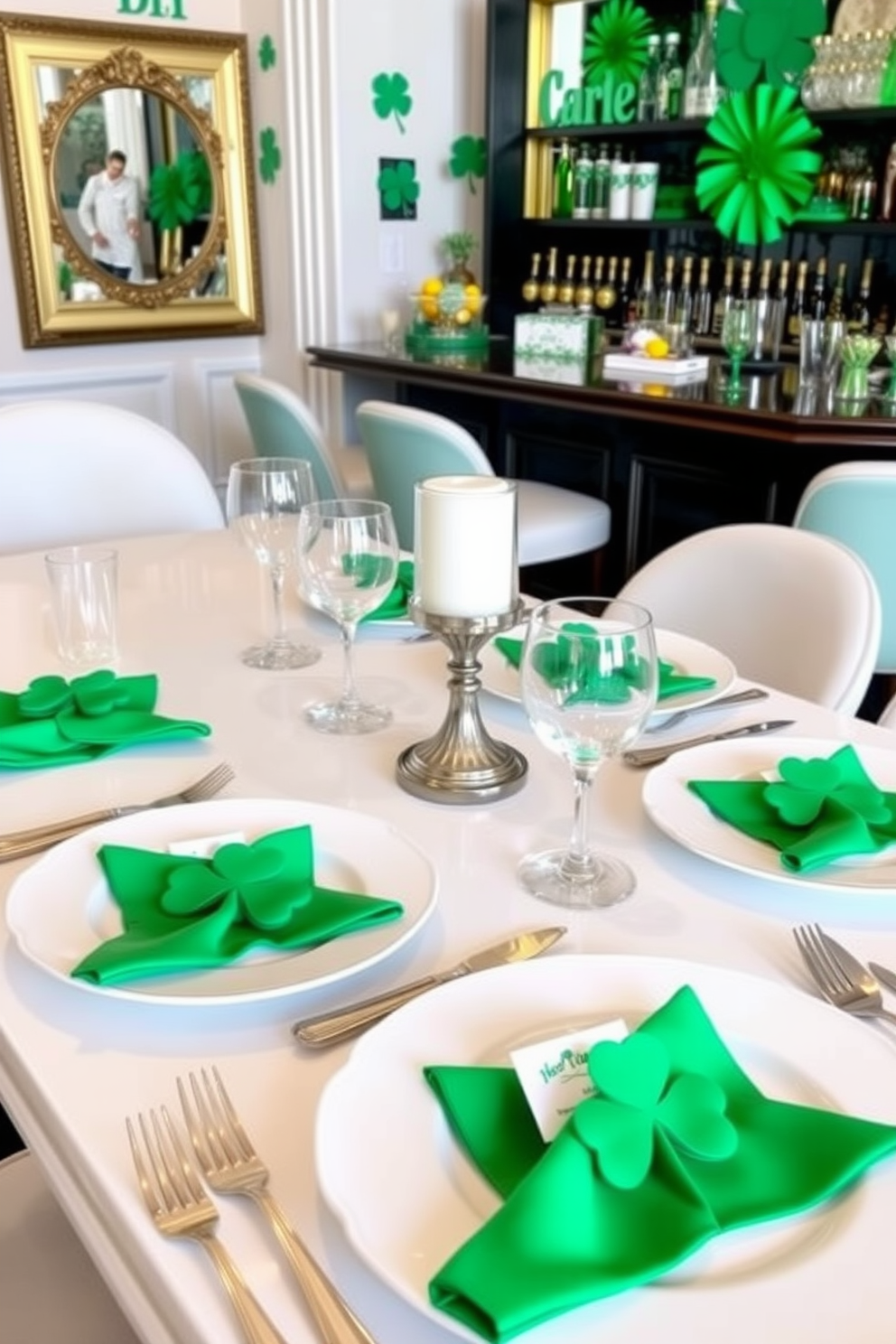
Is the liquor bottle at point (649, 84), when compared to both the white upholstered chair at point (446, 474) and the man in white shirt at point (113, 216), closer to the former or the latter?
the white upholstered chair at point (446, 474)

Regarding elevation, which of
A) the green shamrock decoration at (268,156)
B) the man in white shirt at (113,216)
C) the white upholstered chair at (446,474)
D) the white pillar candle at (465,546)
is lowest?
the white upholstered chair at (446,474)

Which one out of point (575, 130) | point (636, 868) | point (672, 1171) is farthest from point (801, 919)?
point (575, 130)

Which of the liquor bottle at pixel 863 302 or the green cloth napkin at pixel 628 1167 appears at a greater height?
the liquor bottle at pixel 863 302

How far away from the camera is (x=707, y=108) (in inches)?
125

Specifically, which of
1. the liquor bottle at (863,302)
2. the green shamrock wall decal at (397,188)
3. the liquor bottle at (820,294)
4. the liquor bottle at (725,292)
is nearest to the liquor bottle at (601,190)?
the liquor bottle at (725,292)

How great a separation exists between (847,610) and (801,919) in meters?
0.61

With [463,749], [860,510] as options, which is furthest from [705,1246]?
[860,510]

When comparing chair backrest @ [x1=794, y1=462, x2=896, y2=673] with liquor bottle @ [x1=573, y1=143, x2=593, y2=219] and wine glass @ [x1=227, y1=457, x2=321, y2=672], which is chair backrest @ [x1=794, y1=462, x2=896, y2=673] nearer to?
wine glass @ [x1=227, y1=457, x2=321, y2=672]

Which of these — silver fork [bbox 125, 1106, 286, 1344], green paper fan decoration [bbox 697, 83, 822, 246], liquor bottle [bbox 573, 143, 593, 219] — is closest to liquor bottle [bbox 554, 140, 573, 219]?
liquor bottle [bbox 573, 143, 593, 219]

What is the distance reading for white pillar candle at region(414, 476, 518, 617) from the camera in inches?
35.6

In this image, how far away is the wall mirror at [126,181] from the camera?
3287 millimetres

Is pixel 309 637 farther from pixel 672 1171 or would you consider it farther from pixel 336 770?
pixel 672 1171

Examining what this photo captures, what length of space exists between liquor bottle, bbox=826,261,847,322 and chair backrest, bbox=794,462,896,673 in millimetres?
1516

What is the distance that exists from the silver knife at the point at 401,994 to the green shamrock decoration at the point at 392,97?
10.8 ft
